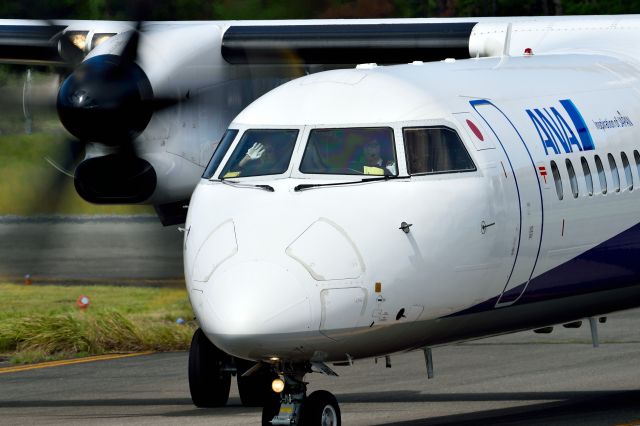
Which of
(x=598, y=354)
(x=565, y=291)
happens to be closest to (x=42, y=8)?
(x=565, y=291)

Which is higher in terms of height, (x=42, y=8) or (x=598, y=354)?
(x=42, y=8)

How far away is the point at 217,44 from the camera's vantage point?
18.1 meters

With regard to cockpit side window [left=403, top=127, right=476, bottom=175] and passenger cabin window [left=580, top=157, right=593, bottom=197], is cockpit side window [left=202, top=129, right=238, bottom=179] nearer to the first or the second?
cockpit side window [left=403, top=127, right=476, bottom=175]

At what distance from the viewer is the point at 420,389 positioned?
17.0 m

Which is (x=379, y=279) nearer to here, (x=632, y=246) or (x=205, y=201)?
(x=205, y=201)

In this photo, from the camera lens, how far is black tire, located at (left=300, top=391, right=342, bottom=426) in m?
11.2

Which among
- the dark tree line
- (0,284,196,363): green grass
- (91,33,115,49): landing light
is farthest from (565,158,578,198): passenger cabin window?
(0,284,196,363): green grass

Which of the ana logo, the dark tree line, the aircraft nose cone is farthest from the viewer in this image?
the dark tree line

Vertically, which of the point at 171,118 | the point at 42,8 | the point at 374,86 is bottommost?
the point at 171,118

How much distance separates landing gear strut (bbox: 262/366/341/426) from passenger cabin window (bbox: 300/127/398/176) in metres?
1.51

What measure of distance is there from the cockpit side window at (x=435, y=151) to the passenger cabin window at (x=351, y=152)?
0.15 metres

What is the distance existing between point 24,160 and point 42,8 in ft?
21.3

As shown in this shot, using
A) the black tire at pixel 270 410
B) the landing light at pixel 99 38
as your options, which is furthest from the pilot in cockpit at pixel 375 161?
the landing light at pixel 99 38

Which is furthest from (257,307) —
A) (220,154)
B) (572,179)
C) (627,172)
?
(627,172)
